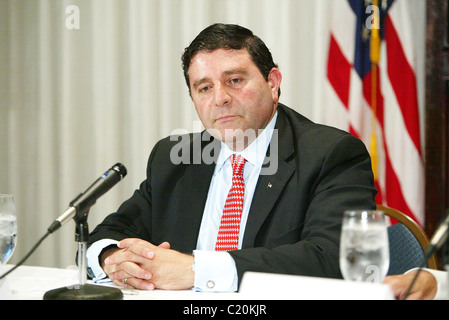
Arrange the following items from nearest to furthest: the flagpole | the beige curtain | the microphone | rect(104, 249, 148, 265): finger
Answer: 1. the microphone
2. rect(104, 249, 148, 265): finger
3. the flagpole
4. the beige curtain

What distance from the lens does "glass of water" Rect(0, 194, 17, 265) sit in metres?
1.51

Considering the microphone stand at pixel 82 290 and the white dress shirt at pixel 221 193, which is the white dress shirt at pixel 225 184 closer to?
the white dress shirt at pixel 221 193

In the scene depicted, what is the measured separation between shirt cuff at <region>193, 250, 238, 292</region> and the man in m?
0.06

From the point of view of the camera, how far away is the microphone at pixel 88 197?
1.27 m

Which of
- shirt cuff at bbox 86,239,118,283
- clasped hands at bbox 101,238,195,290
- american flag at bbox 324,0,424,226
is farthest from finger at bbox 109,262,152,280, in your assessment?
american flag at bbox 324,0,424,226

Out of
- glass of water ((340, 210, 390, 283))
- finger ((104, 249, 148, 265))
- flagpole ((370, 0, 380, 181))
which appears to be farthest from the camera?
flagpole ((370, 0, 380, 181))

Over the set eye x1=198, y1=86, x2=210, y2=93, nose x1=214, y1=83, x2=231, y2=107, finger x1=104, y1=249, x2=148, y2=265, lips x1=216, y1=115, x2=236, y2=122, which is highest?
eye x1=198, y1=86, x2=210, y2=93

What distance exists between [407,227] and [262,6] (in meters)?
2.10

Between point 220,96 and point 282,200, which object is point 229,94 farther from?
point 282,200

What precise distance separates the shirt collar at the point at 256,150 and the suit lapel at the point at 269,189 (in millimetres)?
38

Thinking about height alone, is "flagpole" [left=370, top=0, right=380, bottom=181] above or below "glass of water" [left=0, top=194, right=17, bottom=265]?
above

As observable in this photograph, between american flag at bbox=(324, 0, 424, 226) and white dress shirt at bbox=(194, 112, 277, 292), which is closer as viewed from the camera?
white dress shirt at bbox=(194, 112, 277, 292)

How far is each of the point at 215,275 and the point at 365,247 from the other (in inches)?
19.9

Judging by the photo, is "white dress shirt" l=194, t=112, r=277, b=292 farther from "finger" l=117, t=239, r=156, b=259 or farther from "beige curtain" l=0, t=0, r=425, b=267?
"beige curtain" l=0, t=0, r=425, b=267
